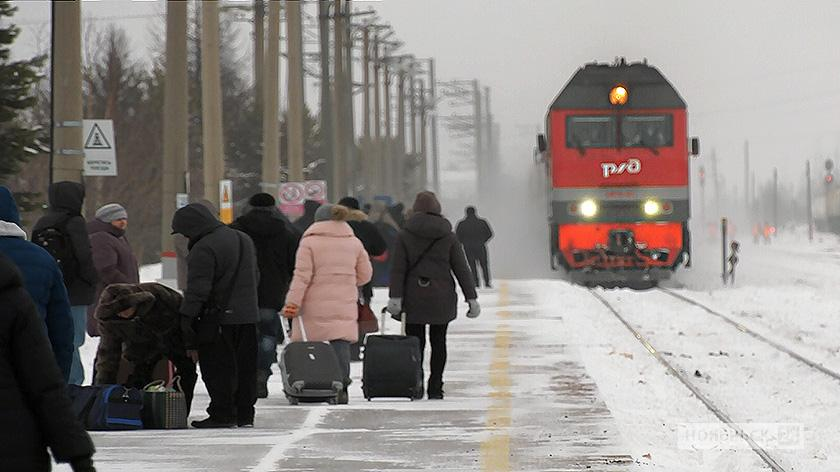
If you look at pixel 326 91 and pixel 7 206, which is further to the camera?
pixel 326 91

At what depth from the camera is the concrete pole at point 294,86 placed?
132ft

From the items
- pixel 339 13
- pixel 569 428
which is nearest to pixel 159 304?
pixel 569 428

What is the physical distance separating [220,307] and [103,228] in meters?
2.67

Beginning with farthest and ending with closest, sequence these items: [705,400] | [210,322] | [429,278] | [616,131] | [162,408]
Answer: [616,131] < [705,400] < [429,278] < [162,408] < [210,322]

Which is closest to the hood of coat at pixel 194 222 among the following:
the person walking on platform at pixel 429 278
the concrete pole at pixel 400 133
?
the person walking on platform at pixel 429 278

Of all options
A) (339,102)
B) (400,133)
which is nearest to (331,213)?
(339,102)

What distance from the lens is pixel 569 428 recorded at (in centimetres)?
1230

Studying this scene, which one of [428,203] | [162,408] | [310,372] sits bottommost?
[162,408]

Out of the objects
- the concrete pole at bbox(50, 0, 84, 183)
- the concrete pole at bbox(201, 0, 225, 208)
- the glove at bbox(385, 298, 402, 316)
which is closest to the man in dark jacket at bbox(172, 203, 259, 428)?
the glove at bbox(385, 298, 402, 316)

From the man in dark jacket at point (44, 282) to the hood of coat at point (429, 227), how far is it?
6098 millimetres

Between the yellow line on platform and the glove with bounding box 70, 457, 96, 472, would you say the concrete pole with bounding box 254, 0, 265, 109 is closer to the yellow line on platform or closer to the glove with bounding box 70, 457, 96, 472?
the yellow line on platform

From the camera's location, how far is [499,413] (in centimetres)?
1338

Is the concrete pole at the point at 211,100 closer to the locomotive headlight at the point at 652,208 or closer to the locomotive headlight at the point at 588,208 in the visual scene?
the locomotive headlight at the point at 588,208

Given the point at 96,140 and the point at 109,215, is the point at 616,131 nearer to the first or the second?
the point at 96,140
